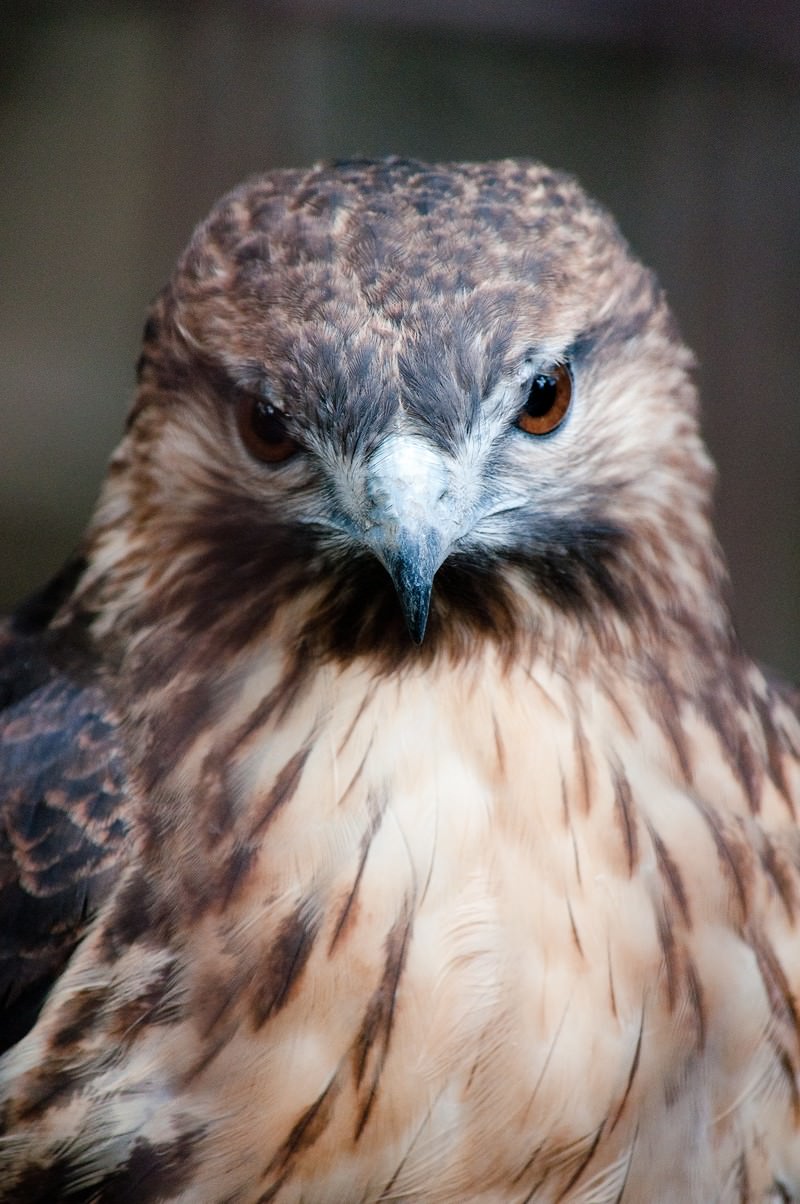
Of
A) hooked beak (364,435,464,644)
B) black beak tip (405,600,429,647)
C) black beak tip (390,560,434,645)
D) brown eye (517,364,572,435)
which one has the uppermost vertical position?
brown eye (517,364,572,435)

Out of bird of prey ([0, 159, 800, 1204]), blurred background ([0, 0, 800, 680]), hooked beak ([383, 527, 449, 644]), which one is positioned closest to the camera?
hooked beak ([383, 527, 449, 644])

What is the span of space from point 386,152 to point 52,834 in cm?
175

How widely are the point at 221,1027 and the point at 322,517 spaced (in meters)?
0.41

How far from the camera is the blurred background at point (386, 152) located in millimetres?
2389

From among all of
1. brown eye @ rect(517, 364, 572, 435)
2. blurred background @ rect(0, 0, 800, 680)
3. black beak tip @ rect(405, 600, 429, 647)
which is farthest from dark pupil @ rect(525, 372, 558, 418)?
blurred background @ rect(0, 0, 800, 680)

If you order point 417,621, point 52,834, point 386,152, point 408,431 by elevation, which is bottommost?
point 52,834

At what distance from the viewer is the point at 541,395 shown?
4.09 feet

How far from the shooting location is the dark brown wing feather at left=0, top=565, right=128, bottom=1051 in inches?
49.9

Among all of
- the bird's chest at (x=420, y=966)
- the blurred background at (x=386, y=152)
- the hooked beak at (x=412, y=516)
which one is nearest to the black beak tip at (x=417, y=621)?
the hooked beak at (x=412, y=516)

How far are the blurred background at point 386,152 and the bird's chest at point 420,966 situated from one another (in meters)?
1.20

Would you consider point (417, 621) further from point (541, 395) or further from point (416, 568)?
point (541, 395)

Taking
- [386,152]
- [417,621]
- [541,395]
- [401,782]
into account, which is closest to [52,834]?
[401,782]

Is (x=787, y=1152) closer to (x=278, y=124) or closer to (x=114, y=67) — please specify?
(x=278, y=124)

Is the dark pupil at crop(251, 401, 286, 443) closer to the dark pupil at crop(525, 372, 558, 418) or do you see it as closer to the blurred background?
the dark pupil at crop(525, 372, 558, 418)
